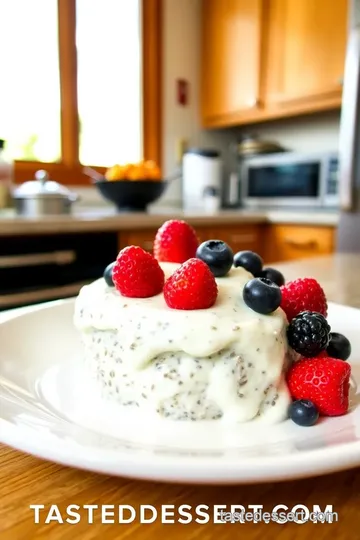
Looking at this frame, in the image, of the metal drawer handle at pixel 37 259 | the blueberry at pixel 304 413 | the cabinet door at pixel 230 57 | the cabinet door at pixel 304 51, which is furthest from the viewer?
the cabinet door at pixel 230 57

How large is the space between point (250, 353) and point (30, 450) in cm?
27

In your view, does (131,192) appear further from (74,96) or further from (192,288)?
(192,288)

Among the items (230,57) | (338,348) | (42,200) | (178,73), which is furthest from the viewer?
(178,73)

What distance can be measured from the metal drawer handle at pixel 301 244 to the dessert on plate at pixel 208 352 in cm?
190

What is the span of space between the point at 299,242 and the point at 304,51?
1.06m

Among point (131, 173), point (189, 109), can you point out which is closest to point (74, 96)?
point (131, 173)

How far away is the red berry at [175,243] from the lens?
77 cm

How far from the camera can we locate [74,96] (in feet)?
9.08

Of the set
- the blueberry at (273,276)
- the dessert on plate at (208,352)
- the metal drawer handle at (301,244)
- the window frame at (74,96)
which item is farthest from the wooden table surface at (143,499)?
the window frame at (74,96)

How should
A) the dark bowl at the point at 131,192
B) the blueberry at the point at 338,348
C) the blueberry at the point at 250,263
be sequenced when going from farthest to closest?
the dark bowl at the point at 131,192
the blueberry at the point at 250,263
the blueberry at the point at 338,348

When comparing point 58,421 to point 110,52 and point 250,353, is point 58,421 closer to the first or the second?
point 250,353

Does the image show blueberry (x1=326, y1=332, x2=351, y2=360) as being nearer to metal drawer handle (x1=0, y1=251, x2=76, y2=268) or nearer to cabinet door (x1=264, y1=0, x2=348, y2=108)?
metal drawer handle (x1=0, y1=251, x2=76, y2=268)

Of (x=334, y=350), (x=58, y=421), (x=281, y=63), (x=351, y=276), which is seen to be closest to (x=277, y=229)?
(x=281, y=63)

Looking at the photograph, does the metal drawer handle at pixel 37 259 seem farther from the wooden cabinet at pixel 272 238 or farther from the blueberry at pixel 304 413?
the blueberry at pixel 304 413
